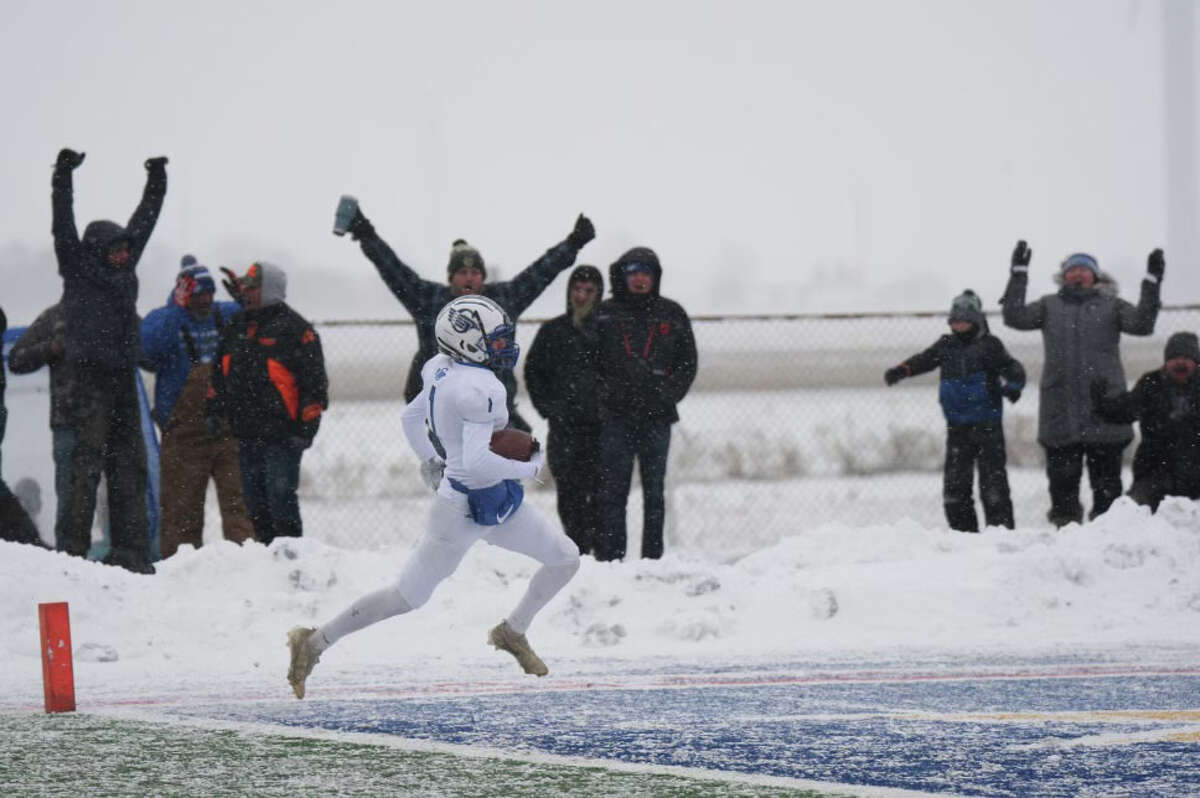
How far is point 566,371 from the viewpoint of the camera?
12.6 meters

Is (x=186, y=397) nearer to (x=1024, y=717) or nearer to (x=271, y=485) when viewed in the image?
(x=271, y=485)

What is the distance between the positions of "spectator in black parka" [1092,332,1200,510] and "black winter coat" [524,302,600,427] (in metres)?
3.63

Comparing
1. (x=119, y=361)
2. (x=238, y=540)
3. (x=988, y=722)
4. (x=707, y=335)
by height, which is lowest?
(x=988, y=722)

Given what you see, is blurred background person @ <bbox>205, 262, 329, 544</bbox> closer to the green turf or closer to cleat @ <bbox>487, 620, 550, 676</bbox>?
cleat @ <bbox>487, 620, 550, 676</bbox>

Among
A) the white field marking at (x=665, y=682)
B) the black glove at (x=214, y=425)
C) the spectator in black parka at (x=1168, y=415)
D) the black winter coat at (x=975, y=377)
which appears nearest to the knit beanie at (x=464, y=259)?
the black glove at (x=214, y=425)

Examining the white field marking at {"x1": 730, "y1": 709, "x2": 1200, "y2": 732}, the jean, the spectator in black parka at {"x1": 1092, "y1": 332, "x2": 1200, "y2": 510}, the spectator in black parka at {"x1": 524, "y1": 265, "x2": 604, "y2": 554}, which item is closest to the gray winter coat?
the spectator in black parka at {"x1": 1092, "y1": 332, "x2": 1200, "y2": 510}

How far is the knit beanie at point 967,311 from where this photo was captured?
44.5ft

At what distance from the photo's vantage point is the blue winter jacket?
12.5m

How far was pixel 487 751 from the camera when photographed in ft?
22.9

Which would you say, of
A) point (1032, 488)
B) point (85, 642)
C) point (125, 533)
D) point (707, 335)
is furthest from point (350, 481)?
point (707, 335)

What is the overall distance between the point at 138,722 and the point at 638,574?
4.09 metres

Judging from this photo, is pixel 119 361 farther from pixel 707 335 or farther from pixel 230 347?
pixel 707 335

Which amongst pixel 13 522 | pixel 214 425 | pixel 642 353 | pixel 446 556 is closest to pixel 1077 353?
pixel 642 353

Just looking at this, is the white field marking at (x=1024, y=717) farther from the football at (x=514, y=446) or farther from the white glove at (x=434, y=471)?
the white glove at (x=434, y=471)
